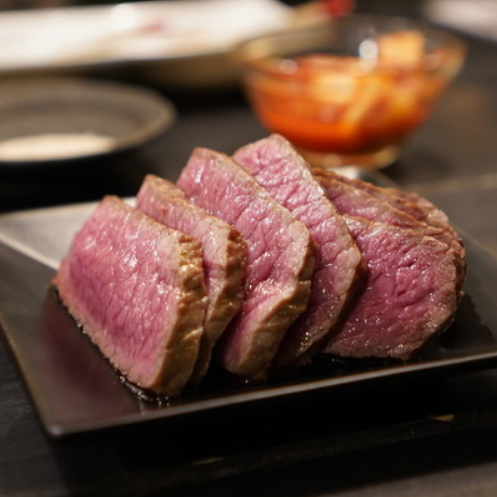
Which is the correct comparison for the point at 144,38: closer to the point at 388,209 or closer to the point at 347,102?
the point at 347,102

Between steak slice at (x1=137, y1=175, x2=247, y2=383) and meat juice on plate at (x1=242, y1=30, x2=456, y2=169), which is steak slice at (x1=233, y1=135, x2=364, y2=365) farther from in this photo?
meat juice on plate at (x1=242, y1=30, x2=456, y2=169)

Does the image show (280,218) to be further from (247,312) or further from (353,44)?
(353,44)

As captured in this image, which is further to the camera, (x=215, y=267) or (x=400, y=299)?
(x=400, y=299)

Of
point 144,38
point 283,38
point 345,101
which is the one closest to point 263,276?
point 345,101

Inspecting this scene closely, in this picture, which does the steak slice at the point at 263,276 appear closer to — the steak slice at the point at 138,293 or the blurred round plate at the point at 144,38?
the steak slice at the point at 138,293

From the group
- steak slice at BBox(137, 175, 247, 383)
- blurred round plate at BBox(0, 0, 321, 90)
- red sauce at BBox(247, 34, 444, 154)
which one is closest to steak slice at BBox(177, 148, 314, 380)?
steak slice at BBox(137, 175, 247, 383)

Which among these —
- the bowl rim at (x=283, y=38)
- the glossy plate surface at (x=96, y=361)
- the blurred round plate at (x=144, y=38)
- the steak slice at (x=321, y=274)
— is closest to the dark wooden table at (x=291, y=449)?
the glossy plate surface at (x=96, y=361)

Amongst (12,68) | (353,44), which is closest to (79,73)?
(12,68)
